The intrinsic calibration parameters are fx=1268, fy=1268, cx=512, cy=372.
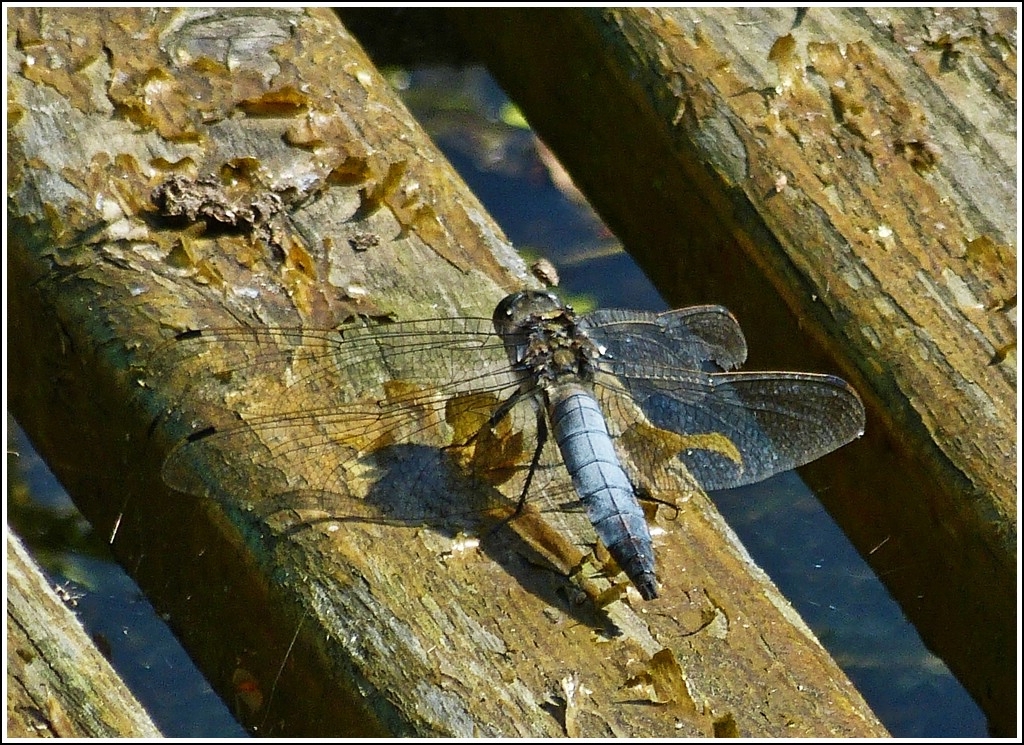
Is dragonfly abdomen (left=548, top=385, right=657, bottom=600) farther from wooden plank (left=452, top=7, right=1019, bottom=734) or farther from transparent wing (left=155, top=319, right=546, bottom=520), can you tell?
wooden plank (left=452, top=7, right=1019, bottom=734)

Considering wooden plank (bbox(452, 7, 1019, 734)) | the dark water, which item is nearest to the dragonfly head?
wooden plank (bbox(452, 7, 1019, 734))

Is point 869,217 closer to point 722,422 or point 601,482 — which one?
point 722,422

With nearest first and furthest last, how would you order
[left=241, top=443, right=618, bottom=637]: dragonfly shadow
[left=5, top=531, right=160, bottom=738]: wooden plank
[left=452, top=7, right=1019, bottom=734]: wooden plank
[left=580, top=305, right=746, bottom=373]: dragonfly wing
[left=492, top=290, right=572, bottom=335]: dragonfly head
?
[left=5, top=531, right=160, bottom=738]: wooden plank → [left=241, top=443, right=618, bottom=637]: dragonfly shadow → [left=452, top=7, right=1019, bottom=734]: wooden plank → [left=492, top=290, right=572, bottom=335]: dragonfly head → [left=580, top=305, right=746, bottom=373]: dragonfly wing

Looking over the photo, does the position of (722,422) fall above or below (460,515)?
above

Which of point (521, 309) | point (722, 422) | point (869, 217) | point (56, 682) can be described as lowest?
point (56, 682)

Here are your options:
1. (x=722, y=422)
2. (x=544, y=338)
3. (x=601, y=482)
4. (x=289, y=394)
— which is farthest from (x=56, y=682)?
(x=722, y=422)

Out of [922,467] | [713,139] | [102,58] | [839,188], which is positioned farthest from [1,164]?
[922,467]

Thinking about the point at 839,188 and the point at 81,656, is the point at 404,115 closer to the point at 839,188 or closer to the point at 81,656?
the point at 839,188
